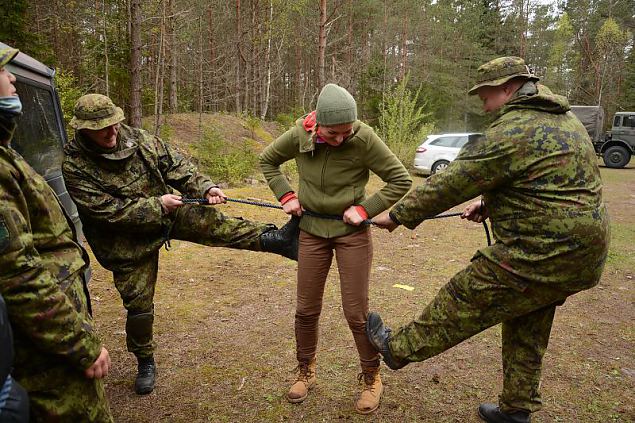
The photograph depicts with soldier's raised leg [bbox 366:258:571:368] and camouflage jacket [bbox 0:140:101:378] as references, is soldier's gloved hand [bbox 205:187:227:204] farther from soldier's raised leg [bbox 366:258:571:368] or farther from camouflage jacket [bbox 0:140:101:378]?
soldier's raised leg [bbox 366:258:571:368]

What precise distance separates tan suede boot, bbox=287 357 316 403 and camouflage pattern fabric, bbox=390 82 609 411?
1018 millimetres

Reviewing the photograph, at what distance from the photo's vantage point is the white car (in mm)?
14211

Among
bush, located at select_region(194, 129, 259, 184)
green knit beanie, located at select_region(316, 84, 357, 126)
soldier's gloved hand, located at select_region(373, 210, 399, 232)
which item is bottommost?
bush, located at select_region(194, 129, 259, 184)

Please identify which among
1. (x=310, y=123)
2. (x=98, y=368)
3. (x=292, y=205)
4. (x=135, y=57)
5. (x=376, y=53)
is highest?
(x=376, y=53)

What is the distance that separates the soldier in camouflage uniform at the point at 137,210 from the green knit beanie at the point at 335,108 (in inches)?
33.9

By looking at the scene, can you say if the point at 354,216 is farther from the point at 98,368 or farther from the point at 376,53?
the point at 376,53

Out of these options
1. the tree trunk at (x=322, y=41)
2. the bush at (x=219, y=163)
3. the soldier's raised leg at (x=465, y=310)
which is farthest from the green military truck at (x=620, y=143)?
the soldier's raised leg at (x=465, y=310)

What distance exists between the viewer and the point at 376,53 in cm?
2673

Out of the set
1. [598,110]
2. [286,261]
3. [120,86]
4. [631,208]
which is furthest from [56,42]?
[598,110]

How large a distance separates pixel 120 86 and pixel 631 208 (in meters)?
14.3

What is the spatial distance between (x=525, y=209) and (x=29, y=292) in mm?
2105

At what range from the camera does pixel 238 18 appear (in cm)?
1961

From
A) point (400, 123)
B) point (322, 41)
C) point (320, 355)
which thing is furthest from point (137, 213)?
point (400, 123)

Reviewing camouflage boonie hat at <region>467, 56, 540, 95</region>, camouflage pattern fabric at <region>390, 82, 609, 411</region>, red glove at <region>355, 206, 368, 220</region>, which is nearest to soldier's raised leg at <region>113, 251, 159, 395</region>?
red glove at <region>355, 206, 368, 220</region>
